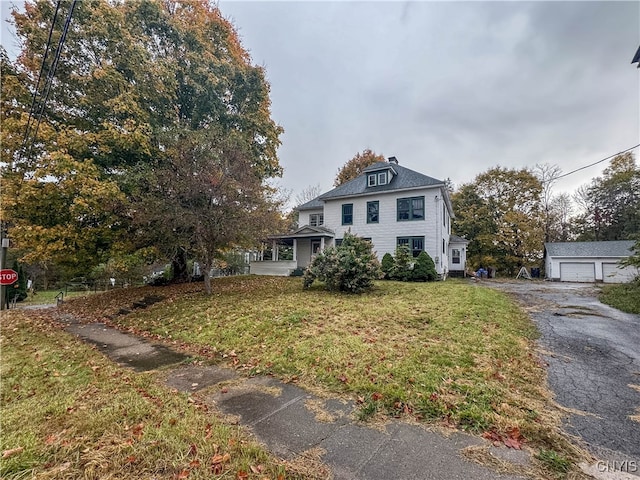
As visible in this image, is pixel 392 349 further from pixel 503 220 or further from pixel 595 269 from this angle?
pixel 503 220

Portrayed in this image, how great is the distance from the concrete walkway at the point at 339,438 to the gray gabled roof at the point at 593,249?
91.4ft

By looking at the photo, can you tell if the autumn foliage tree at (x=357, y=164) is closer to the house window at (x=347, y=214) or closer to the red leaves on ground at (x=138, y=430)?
the house window at (x=347, y=214)

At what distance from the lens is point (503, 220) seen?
2897cm

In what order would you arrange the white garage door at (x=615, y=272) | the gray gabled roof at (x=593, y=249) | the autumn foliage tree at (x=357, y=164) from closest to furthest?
the white garage door at (x=615, y=272), the gray gabled roof at (x=593, y=249), the autumn foliage tree at (x=357, y=164)

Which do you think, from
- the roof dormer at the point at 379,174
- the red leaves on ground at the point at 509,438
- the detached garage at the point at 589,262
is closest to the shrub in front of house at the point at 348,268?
the red leaves on ground at the point at 509,438

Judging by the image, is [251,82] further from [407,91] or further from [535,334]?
[535,334]

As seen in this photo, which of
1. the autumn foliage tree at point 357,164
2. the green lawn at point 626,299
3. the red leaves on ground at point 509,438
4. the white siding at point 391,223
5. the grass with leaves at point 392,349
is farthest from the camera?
the autumn foliage tree at point 357,164

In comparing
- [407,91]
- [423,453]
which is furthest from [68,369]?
[407,91]

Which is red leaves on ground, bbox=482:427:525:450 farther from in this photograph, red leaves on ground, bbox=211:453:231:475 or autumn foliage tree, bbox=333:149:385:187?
autumn foliage tree, bbox=333:149:385:187

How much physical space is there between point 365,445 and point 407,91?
1496 centimetres

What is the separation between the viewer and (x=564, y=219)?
32.7m

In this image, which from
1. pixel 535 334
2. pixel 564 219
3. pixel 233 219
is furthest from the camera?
pixel 564 219

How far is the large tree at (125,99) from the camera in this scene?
31.0ft

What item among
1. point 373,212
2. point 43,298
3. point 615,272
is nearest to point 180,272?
point 373,212
